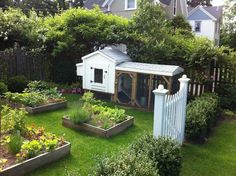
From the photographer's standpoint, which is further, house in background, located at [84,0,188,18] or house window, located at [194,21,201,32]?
house window, located at [194,21,201,32]

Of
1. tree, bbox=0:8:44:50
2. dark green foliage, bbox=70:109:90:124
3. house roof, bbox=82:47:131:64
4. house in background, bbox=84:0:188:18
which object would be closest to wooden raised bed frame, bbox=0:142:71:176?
dark green foliage, bbox=70:109:90:124

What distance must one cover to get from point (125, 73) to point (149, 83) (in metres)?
0.99

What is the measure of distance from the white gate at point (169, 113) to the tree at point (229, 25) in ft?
83.0

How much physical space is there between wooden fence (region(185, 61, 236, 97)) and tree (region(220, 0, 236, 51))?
803 inches

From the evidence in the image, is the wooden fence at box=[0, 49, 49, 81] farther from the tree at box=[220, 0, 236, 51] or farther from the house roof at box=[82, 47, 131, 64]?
the tree at box=[220, 0, 236, 51]

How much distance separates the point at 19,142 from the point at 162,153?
2.67 meters

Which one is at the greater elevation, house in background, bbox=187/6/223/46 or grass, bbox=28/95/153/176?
house in background, bbox=187/6/223/46

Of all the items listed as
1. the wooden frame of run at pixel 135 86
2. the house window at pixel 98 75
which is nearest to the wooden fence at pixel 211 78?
the wooden frame of run at pixel 135 86

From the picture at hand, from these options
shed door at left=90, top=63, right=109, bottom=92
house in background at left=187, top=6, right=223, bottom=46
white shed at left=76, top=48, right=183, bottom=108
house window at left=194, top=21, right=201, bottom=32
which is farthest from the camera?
house window at left=194, top=21, right=201, bottom=32

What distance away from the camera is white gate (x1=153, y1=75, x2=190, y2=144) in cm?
459

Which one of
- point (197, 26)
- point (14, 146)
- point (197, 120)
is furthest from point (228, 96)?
point (197, 26)

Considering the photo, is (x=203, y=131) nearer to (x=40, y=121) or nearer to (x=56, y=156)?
(x=56, y=156)

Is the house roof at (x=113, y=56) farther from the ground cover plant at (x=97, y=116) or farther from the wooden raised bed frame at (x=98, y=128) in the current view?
the wooden raised bed frame at (x=98, y=128)

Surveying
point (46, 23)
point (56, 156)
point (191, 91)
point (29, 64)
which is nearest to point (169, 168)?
point (56, 156)
